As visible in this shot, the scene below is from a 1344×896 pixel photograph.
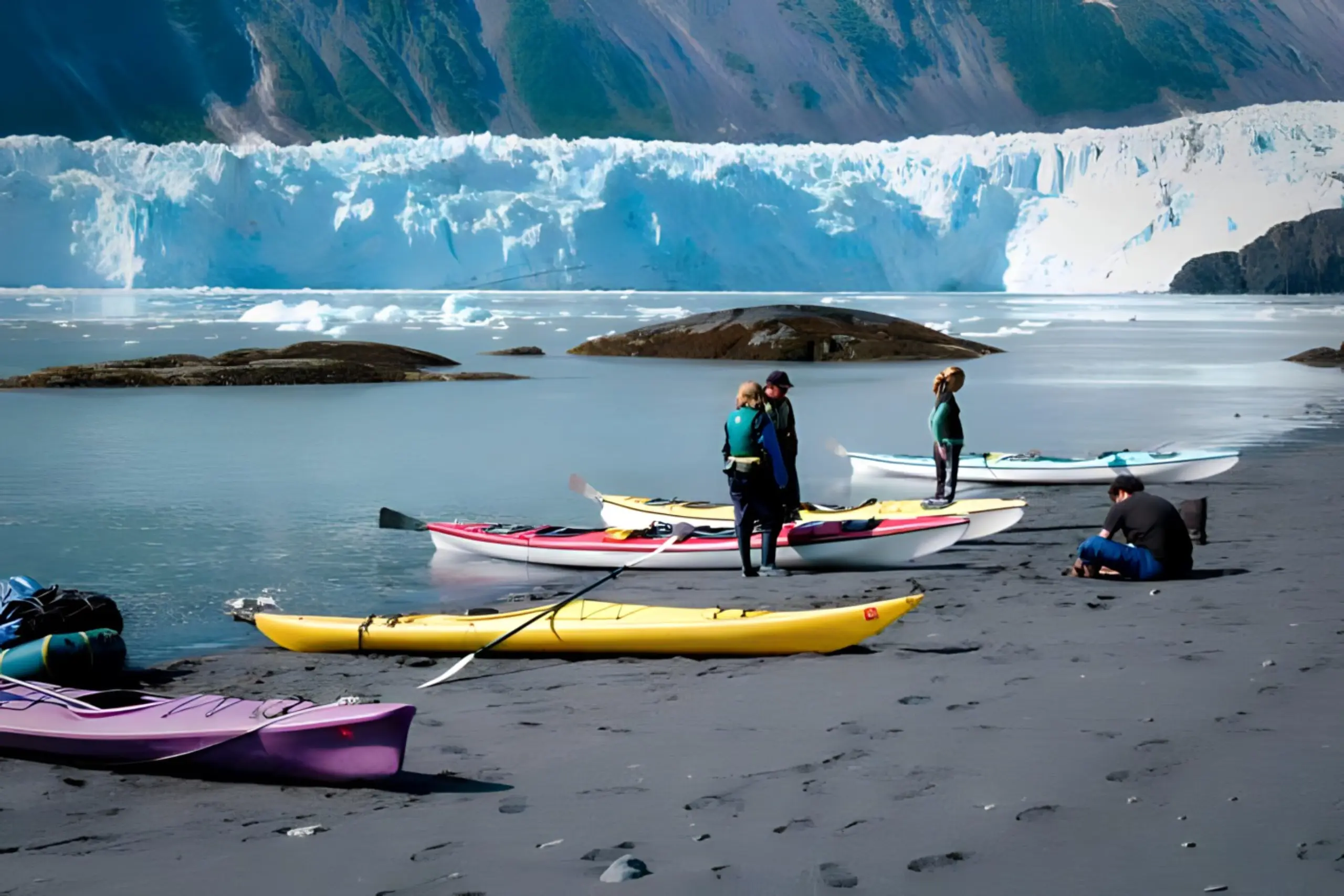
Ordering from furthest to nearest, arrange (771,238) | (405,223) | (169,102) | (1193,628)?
(169,102), (771,238), (405,223), (1193,628)

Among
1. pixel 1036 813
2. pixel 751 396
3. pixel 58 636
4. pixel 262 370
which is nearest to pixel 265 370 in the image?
pixel 262 370

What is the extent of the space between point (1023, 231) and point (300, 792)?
217 feet

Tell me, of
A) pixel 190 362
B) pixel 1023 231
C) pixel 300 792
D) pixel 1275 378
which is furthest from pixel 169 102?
pixel 300 792

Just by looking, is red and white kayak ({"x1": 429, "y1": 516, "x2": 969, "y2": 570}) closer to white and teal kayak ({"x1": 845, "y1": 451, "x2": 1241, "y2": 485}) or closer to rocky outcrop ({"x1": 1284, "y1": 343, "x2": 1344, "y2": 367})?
white and teal kayak ({"x1": 845, "y1": 451, "x2": 1241, "y2": 485})

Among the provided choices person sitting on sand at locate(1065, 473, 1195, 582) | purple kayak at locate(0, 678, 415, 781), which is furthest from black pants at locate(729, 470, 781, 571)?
purple kayak at locate(0, 678, 415, 781)

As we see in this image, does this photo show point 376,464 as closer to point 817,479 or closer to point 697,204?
point 817,479

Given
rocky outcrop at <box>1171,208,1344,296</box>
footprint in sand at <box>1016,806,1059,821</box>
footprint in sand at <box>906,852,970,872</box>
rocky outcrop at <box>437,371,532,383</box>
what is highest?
rocky outcrop at <box>1171,208,1344,296</box>

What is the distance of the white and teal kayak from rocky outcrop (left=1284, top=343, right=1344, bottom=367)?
19.9 m

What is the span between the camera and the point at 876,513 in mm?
9305

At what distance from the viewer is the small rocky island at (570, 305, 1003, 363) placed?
34.0 metres

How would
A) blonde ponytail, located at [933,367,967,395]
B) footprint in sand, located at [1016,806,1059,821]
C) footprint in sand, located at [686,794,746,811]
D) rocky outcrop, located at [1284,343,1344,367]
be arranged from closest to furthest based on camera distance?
footprint in sand, located at [1016,806,1059,821] → footprint in sand, located at [686,794,746,811] → blonde ponytail, located at [933,367,967,395] → rocky outcrop, located at [1284,343,1344,367]

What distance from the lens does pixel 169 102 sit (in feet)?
405

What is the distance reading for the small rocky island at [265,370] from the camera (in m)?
25.2

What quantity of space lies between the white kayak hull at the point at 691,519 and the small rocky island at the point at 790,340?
2364 centimetres
